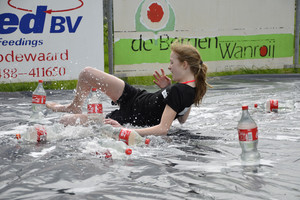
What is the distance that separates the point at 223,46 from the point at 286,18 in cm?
187

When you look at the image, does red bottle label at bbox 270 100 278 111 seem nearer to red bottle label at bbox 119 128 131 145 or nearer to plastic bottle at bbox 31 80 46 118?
red bottle label at bbox 119 128 131 145

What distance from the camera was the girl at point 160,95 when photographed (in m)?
4.93

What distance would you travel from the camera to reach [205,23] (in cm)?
1098

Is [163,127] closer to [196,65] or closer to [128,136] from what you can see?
[128,136]

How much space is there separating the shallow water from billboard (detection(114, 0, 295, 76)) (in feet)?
13.8

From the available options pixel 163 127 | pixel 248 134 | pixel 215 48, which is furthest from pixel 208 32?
pixel 248 134

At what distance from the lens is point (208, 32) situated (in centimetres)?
1101

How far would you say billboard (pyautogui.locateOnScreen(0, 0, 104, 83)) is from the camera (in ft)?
29.5

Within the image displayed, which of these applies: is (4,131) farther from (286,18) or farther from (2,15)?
(286,18)

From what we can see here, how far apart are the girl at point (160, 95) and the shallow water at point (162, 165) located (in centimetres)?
23

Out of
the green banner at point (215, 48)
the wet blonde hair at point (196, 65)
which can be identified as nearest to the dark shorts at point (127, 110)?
the wet blonde hair at point (196, 65)

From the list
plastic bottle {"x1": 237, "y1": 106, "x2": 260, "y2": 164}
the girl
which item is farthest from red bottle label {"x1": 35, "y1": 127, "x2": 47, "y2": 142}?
plastic bottle {"x1": 237, "y1": 106, "x2": 260, "y2": 164}

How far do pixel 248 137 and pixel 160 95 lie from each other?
1336 mm

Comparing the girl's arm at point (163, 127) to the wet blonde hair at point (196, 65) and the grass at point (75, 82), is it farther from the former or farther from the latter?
the grass at point (75, 82)
